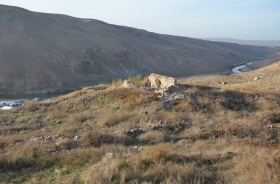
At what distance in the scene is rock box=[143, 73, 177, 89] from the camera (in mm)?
17609

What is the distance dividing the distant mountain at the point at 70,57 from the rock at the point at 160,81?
28.8 metres

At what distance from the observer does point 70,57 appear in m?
59.7

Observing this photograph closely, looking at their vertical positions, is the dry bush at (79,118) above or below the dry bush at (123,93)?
below

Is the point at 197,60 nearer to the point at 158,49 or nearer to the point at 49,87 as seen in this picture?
the point at 158,49

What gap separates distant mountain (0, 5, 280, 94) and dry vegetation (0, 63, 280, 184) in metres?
33.4

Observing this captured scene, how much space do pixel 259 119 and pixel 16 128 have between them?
10.2 meters

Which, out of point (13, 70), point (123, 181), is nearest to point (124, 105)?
point (123, 181)

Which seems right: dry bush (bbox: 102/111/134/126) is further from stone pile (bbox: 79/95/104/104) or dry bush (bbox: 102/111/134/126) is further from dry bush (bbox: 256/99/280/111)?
dry bush (bbox: 256/99/280/111)

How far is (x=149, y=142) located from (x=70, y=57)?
54.0 metres

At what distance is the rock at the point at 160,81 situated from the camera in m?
17.6

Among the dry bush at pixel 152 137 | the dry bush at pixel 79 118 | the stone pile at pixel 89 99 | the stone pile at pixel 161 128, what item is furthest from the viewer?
the stone pile at pixel 89 99

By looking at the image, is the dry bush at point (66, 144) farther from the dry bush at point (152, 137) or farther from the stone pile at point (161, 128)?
the dry bush at point (152, 137)

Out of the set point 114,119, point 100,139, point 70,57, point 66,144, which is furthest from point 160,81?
point 70,57

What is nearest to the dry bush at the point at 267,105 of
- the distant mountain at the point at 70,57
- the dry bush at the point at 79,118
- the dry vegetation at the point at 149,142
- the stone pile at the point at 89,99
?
the dry vegetation at the point at 149,142
